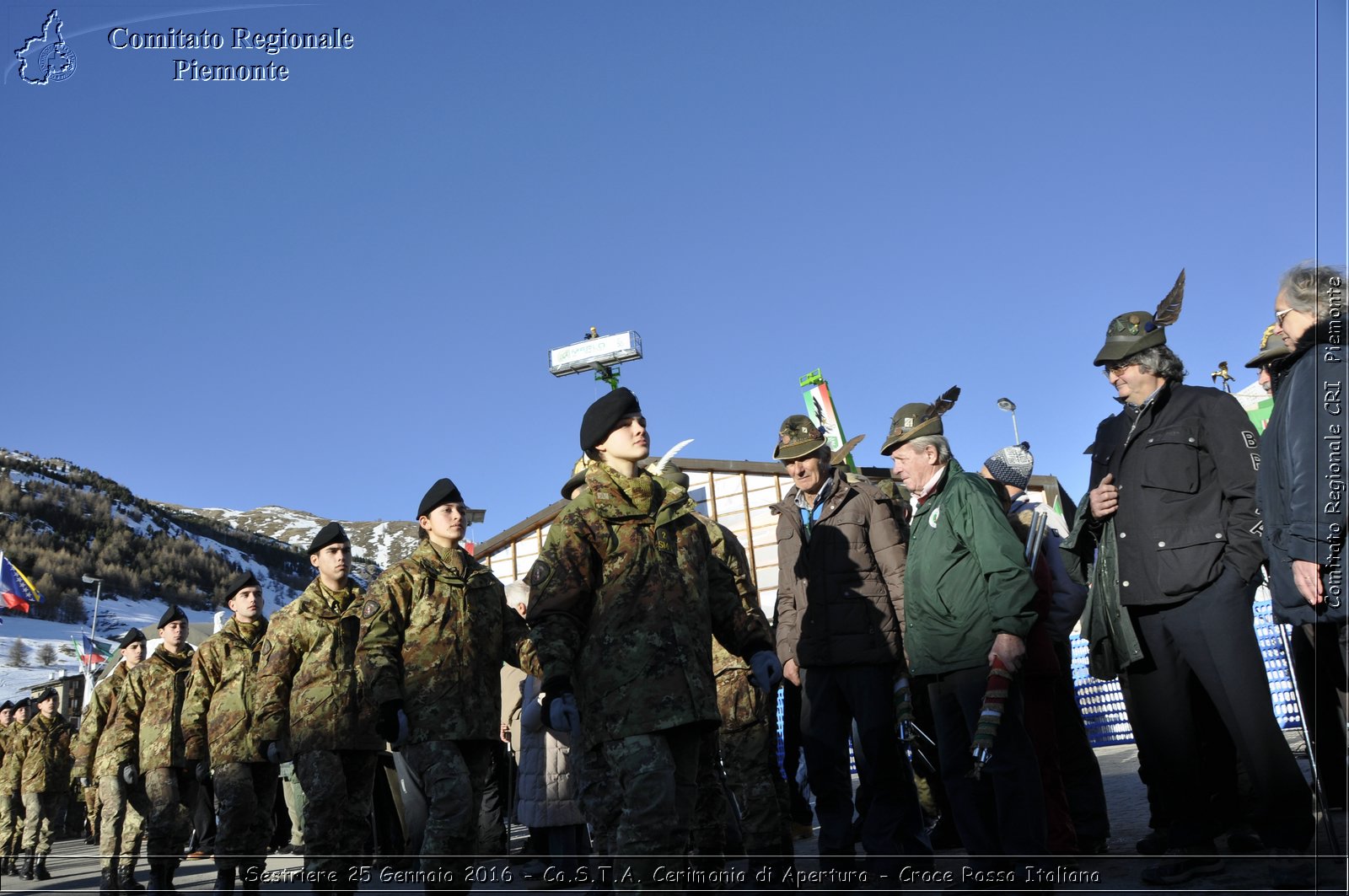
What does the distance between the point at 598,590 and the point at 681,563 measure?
1.37ft

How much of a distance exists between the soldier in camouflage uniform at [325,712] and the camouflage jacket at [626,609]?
2.39m

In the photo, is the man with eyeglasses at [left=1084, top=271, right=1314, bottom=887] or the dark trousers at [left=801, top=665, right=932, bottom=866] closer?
the man with eyeglasses at [left=1084, top=271, right=1314, bottom=887]

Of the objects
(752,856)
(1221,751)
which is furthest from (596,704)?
(1221,751)

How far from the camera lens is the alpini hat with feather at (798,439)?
20.9ft

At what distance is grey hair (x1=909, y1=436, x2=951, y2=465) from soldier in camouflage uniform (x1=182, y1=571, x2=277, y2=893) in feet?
16.6

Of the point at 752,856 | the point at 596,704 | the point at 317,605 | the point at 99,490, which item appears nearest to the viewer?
the point at 596,704

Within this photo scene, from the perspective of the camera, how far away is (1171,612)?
4.71m

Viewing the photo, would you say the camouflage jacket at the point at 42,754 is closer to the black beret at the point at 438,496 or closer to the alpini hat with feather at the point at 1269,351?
the black beret at the point at 438,496

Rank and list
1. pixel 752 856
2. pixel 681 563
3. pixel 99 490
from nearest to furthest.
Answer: pixel 681 563, pixel 752 856, pixel 99 490

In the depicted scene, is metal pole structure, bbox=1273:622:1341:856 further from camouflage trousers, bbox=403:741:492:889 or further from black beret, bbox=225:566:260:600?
black beret, bbox=225:566:260:600

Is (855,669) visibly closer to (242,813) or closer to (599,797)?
(599,797)

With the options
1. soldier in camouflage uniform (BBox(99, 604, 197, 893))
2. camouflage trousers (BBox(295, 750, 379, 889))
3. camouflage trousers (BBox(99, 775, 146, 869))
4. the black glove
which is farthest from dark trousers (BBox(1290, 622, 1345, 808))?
camouflage trousers (BBox(99, 775, 146, 869))

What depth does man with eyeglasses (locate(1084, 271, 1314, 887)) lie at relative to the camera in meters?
4.42

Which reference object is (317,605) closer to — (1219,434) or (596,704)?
(596,704)
